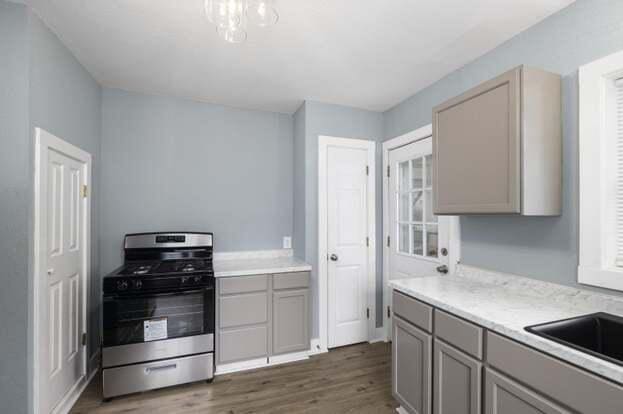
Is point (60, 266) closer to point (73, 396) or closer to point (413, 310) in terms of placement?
point (73, 396)

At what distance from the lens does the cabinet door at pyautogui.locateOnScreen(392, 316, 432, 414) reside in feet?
5.46

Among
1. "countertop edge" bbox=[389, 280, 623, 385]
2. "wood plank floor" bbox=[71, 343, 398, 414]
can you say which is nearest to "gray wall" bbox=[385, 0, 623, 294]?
"countertop edge" bbox=[389, 280, 623, 385]

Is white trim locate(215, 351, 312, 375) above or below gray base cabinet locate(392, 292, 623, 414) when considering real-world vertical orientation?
below

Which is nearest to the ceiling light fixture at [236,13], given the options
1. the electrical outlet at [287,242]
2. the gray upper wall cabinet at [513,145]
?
the gray upper wall cabinet at [513,145]

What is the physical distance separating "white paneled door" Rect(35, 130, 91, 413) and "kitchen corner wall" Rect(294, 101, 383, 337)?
1.86 m

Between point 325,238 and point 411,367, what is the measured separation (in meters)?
1.37

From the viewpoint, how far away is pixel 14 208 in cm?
155

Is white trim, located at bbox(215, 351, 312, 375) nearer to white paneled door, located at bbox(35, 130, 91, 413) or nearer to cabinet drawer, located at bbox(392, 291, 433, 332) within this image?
white paneled door, located at bbox(35, 130, 91, 413)

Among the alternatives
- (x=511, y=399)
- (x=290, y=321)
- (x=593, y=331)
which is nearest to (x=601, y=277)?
(x=593, y=331)

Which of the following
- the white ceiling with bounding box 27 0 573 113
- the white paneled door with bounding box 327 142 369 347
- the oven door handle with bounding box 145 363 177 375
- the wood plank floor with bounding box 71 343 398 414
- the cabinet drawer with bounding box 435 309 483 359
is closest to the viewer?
the cabinet drawer with bounding box 435 309 483 359

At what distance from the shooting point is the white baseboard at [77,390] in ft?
6.21

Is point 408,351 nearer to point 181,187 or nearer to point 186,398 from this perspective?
point 186,398

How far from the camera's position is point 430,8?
1.60 metres

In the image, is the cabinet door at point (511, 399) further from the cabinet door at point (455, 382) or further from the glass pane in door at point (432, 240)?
the glass pane in door at point (432, 240)
